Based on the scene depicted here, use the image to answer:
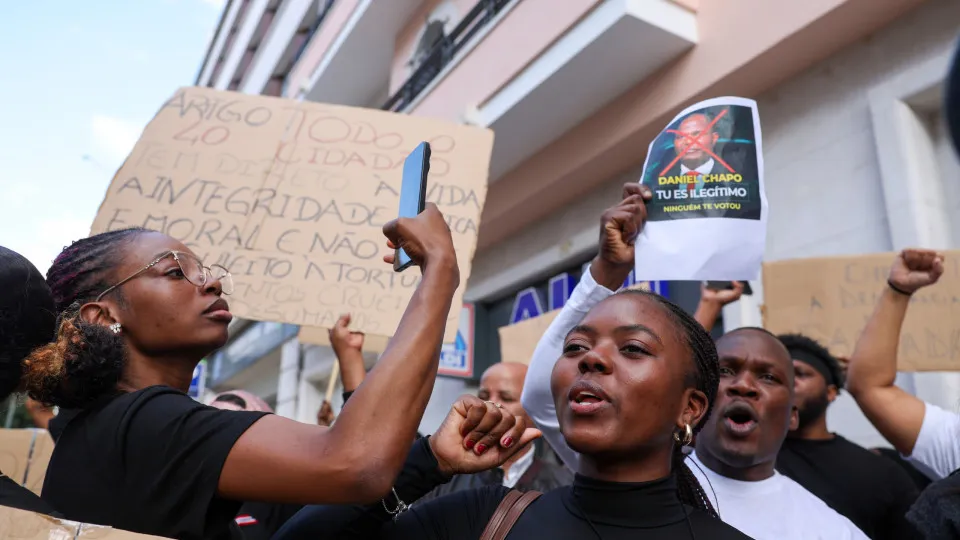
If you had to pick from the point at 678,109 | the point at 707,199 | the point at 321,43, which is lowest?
the point at 707,199

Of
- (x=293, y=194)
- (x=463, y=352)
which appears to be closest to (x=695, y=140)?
(x=293, y=194)

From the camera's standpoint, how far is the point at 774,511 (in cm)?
229

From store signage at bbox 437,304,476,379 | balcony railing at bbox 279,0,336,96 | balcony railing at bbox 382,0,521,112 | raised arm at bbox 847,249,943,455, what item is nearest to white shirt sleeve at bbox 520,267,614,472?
raised arm at bbox 847,249,943,455

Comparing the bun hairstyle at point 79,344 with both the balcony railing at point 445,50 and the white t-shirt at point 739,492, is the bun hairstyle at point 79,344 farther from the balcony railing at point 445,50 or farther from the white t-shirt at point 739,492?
the balcony railing at point 445,50

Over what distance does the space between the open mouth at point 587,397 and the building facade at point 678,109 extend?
125 inches

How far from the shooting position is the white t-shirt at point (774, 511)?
7.21 feet

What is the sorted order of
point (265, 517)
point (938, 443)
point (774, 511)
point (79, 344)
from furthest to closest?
1. point (265, 517)
2. point (938, 443)
3. point (774, 511)
4. point (79, 344)

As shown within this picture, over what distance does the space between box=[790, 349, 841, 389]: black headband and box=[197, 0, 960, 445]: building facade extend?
45.2 inches

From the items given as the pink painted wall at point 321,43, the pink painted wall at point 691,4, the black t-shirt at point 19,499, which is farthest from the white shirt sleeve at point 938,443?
the pink painted wall at point 321,43

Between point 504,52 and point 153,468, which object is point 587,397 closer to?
point 153,468

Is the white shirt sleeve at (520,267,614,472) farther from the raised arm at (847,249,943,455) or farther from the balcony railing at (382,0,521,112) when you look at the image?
the balcony railing at (382,0,521,112)

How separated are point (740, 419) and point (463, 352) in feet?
20.6

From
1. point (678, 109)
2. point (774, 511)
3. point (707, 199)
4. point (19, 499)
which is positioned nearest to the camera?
point (19, 499)

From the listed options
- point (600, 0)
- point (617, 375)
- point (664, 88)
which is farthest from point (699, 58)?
point (617, 375)
